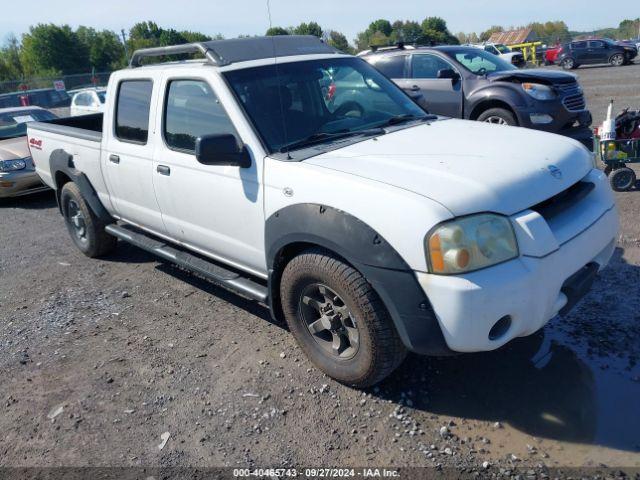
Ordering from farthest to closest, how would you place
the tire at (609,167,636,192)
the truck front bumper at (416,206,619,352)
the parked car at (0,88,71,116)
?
the parked car at (0,88,71,116) < the tire at (609,167,636,192) < the truck front bumper at (416,206,619,352)

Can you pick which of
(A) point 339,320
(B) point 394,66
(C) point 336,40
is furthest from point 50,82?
(A) point 339,320

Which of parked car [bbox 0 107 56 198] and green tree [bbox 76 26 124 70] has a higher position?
green tree [bbox 76 26 124 70]

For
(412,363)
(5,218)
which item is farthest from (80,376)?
(5,218)

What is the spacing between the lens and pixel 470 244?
101 inches

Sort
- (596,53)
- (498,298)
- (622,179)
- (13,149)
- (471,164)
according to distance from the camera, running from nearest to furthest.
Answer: (498,298), (471,164), (622,179), (13,149), (596,53)

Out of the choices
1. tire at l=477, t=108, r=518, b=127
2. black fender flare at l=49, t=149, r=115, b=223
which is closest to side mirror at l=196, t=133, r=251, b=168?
black fender flare at l=49, t=149, r=115, b=223

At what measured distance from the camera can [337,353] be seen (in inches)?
129

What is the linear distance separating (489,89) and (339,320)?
6.64 metres

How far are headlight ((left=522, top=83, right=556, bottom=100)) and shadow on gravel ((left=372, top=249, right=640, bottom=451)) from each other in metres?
5.26

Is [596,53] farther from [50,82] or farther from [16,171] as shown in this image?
[50,82]

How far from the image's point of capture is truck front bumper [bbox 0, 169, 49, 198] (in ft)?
27.7

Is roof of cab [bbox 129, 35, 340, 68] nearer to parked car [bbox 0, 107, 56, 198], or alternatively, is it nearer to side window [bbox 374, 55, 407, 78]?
parked car [bbox 0, 107, 56, 198]

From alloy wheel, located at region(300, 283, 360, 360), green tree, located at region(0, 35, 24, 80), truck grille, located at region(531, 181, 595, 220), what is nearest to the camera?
truck grille, located at region(531, 181, 595, 220)

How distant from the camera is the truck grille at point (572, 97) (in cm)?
827
